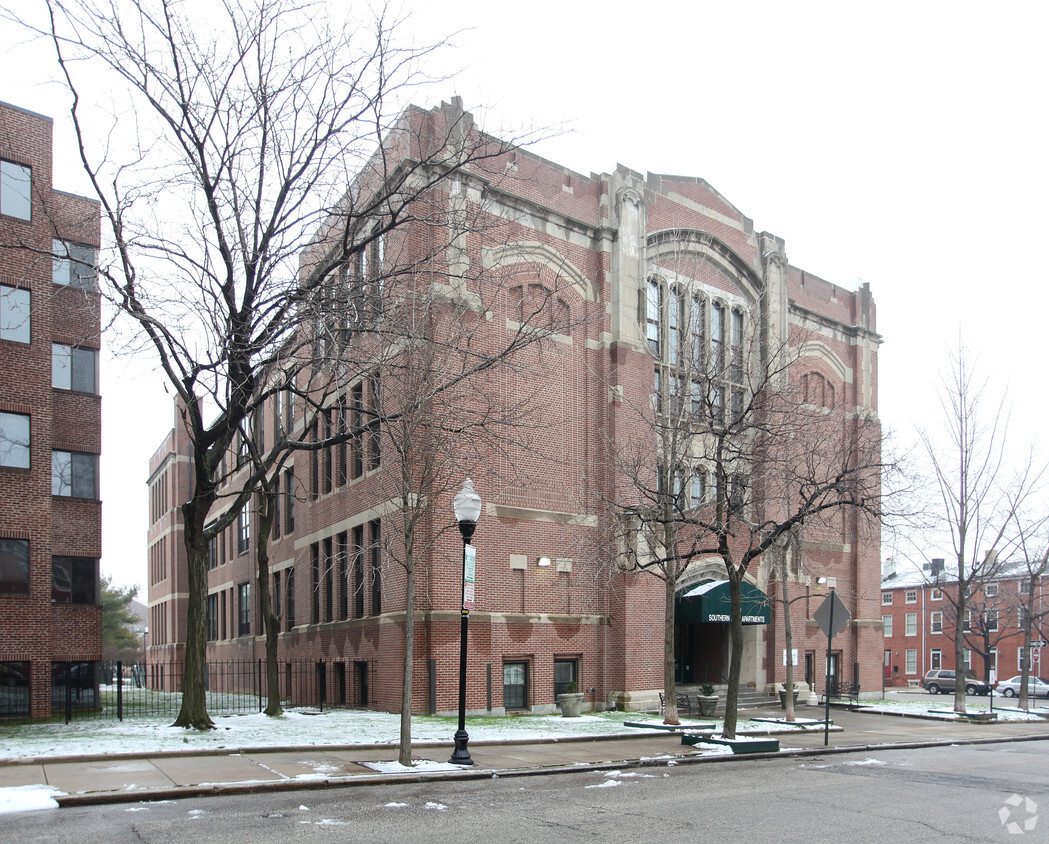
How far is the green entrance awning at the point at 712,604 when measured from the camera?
27094 millimetres

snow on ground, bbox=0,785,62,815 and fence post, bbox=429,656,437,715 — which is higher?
snow on ground, bbox=0,785,62,815

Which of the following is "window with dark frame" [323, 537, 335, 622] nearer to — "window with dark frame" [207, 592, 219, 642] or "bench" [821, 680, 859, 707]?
"bench" [821, 680, 859, 707]

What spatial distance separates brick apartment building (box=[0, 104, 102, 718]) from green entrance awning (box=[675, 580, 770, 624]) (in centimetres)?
1606

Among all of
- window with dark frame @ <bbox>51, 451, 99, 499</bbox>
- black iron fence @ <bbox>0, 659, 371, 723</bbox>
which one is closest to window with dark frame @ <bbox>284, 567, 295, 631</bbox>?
black iron fence @ <bbox>0, 659, 371, 723</bbox>

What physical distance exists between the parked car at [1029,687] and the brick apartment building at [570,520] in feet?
75.2

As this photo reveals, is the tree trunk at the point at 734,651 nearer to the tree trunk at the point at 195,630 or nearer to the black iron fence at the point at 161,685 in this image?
the tree trunk at the point at 195,630

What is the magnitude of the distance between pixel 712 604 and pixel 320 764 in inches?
622

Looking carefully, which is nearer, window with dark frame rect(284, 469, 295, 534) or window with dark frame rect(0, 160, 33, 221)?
window with dark frame rect(0, 160, 33, 221)

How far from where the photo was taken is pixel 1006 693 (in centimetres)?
5634

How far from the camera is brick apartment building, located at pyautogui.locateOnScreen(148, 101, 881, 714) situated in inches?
950

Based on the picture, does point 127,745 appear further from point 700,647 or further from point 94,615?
point 700,647

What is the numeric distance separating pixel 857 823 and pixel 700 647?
2089cm

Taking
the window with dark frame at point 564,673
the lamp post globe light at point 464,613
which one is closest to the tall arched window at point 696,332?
the lamp post globe light at point 464,613

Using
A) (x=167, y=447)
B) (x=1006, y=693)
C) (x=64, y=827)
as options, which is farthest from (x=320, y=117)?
(x=1006, y=693)
